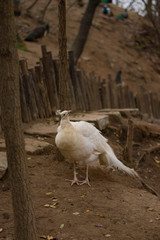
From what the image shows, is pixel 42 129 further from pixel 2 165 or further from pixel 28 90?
pixel 2 165

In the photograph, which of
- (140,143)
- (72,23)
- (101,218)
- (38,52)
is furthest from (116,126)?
(72,23)

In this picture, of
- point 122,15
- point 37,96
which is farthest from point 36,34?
point 37,96

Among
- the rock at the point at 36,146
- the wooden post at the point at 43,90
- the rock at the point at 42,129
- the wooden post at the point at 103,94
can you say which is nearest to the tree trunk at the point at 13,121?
the rock at the point at 36,146

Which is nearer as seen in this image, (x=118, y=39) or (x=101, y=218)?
(x=101, y=218)

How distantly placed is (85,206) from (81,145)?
0.90 metres

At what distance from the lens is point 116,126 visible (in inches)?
285

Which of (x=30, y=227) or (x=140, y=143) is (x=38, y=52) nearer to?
(x=140, y=143)

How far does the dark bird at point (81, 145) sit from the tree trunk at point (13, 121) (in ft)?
5.82

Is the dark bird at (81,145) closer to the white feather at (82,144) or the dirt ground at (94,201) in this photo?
the white feather at (82,144)

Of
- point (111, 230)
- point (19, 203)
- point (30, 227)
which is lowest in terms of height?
point (111, 230)

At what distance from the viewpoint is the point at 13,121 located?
90.0 inches

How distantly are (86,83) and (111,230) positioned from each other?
532 centimetres

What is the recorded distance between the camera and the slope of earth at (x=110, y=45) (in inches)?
670

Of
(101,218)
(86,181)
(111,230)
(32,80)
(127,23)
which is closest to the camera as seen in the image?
(111,230)
